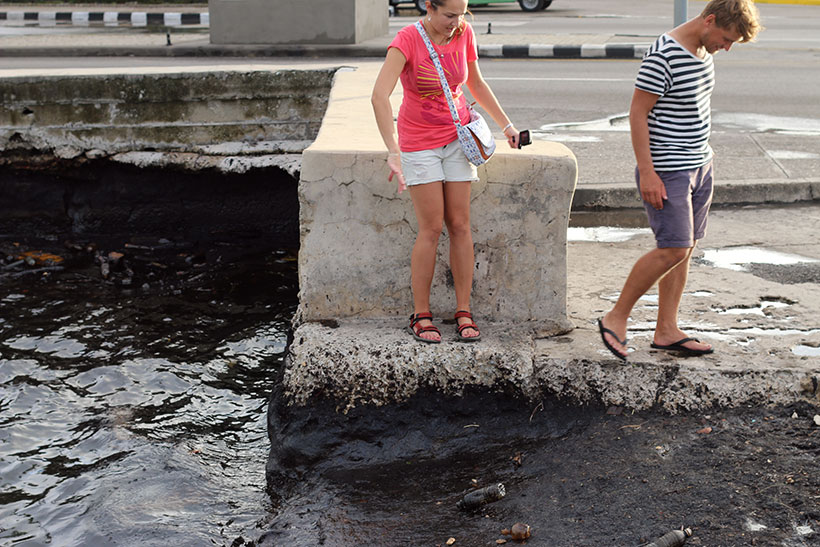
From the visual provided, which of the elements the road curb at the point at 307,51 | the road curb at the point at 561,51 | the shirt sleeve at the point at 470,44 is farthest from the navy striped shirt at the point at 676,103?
the road curb at the point at 561,51

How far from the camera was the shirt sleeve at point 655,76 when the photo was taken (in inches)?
141

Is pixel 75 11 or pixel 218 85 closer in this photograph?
pixel 218 85

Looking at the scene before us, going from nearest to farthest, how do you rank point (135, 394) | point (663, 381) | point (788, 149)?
point (663, 381)
point (135, 394)
point (788, 149)

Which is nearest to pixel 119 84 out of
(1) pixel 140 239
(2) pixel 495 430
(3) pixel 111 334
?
(1) pixel 140 239

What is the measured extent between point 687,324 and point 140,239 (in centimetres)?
472

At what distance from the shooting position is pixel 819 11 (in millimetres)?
21281

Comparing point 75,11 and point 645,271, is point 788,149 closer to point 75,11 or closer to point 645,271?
point 645,271

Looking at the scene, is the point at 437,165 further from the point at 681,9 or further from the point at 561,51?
the point at 561,51

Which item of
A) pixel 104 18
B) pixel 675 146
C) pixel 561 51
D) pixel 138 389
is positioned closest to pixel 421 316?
pixel 675 146

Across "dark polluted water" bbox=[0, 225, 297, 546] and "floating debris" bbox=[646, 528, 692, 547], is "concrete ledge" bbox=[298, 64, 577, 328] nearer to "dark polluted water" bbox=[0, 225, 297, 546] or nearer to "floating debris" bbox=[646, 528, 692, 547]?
"dark polluted water" bbox=[0, 225, 297, 546]

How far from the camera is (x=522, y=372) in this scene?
3879mm

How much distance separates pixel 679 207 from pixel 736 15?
30.0 inches

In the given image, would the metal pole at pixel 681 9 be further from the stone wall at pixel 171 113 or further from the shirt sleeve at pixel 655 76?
the shirt sleeve at pixel 655 76

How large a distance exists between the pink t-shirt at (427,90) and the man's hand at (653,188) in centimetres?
77
